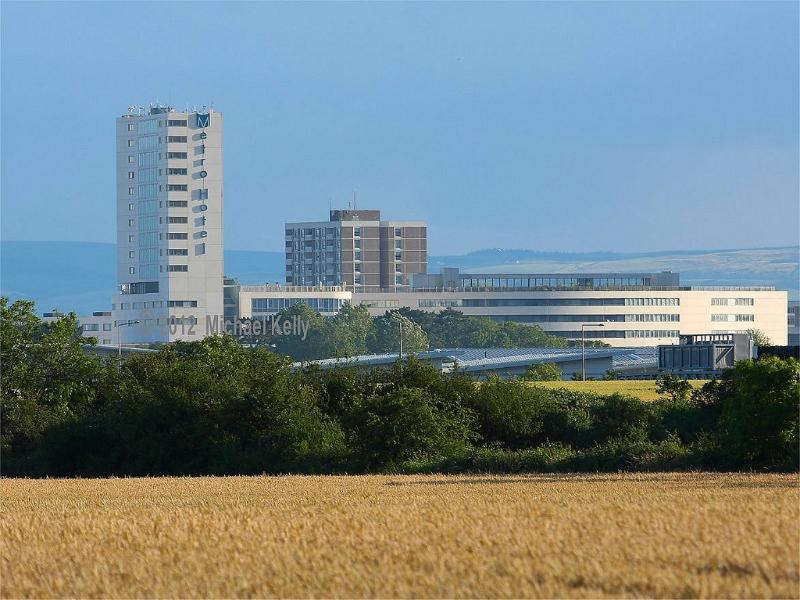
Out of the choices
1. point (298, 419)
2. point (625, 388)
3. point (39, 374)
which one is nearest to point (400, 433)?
point (298, 419)

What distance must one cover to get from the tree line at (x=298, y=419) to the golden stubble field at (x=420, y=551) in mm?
26234

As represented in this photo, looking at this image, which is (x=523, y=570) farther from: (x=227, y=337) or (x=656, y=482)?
(x=227, y=337)

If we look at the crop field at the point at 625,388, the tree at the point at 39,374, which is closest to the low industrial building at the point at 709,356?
the crop field at the point at 625,388

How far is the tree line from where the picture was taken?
198 feet

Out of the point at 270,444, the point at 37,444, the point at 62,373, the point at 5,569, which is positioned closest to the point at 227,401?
the point at 270,444

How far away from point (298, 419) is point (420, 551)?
1837 inches

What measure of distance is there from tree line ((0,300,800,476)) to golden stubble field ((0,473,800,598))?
26.2m

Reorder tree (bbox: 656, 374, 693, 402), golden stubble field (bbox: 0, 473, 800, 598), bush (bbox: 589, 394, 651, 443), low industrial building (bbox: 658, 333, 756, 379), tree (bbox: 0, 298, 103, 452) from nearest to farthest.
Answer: golden stubble field (bbox: 0, 473, 800, 598)
bush (bbox: 589, 394, 651, 443)
tree (bbox: 0, 298, 103, 452)
tree (bbox: 656, 374, 693, 402)
low industrial building (bbox: 658, 333, 756, 379)

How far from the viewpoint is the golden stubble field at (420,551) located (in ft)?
54.0

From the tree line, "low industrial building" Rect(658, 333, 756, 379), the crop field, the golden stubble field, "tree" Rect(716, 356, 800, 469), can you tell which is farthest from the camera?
"low industrial building" Rect(658, 333, 756, 379)

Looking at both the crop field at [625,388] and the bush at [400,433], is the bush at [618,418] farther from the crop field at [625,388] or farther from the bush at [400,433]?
the crop field at [625,388]

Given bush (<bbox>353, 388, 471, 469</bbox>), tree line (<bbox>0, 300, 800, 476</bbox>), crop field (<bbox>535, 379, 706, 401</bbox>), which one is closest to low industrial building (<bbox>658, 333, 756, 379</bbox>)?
crop field (<bbox>535, 379, 706, 401</bbox>)

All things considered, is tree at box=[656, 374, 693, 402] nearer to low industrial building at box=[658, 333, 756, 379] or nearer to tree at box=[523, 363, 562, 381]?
low industrial building at box=[658, 333, 756, 379]

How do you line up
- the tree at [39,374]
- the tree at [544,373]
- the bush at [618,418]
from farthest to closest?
the tree at [544,373] < the tree at [39,374] < the bush at [618,418]
